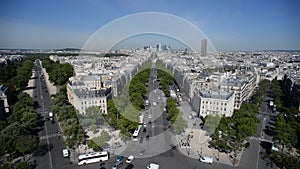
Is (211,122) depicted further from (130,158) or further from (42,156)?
(42,156)

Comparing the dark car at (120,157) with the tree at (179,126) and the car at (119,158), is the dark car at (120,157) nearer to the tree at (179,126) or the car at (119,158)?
the car at (119,158)

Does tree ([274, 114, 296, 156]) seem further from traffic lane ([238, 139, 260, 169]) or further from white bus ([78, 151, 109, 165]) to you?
white bus ([78, 151, 109, 165])

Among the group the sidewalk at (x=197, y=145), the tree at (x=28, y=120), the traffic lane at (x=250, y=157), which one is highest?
the tree at (x=28, y=120)

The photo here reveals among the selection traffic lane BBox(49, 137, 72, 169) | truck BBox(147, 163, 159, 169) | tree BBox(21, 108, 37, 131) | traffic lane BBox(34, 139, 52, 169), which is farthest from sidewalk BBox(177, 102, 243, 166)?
tree BBox(21, 108, 37, 131)

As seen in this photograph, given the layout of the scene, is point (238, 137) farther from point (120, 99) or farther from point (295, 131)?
point (120, 99)

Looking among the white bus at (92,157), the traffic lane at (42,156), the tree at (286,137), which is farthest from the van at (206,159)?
the traffic lane at (42,156)

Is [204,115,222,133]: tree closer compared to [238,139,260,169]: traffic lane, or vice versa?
[238,139,260,169]: traffic lane

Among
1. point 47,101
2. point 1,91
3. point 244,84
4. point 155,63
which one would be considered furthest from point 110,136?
point 155,63

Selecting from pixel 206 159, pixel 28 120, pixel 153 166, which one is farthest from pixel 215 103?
pixel 28 120
